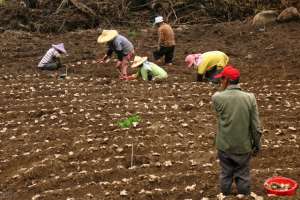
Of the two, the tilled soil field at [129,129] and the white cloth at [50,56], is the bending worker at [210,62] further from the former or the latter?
the white cloth at [50,56]

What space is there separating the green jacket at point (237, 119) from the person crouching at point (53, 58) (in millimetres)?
7224

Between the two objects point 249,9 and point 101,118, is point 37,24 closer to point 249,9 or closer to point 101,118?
point 249,9

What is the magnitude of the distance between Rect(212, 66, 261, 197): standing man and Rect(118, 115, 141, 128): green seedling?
297cm

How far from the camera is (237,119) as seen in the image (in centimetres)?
555

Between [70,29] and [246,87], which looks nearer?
[246,87]

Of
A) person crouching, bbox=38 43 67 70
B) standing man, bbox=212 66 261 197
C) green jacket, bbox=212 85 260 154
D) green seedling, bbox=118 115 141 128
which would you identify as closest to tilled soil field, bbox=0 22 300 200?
green seedling, bbox=118 115 141 128

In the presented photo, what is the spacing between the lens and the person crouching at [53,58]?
12305mm

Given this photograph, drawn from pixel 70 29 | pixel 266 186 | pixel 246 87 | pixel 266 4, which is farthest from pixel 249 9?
pixel 266 186

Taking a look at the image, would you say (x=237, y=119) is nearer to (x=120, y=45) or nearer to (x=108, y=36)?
(x=120, y=45)

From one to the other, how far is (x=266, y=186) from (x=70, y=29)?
12.1 meters

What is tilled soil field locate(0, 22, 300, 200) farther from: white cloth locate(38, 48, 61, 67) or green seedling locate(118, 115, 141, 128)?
white cloth locate(38, 48, 61, 67)

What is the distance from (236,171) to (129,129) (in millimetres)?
2975

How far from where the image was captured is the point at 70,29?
17125 mm

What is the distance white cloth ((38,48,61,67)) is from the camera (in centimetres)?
1231
